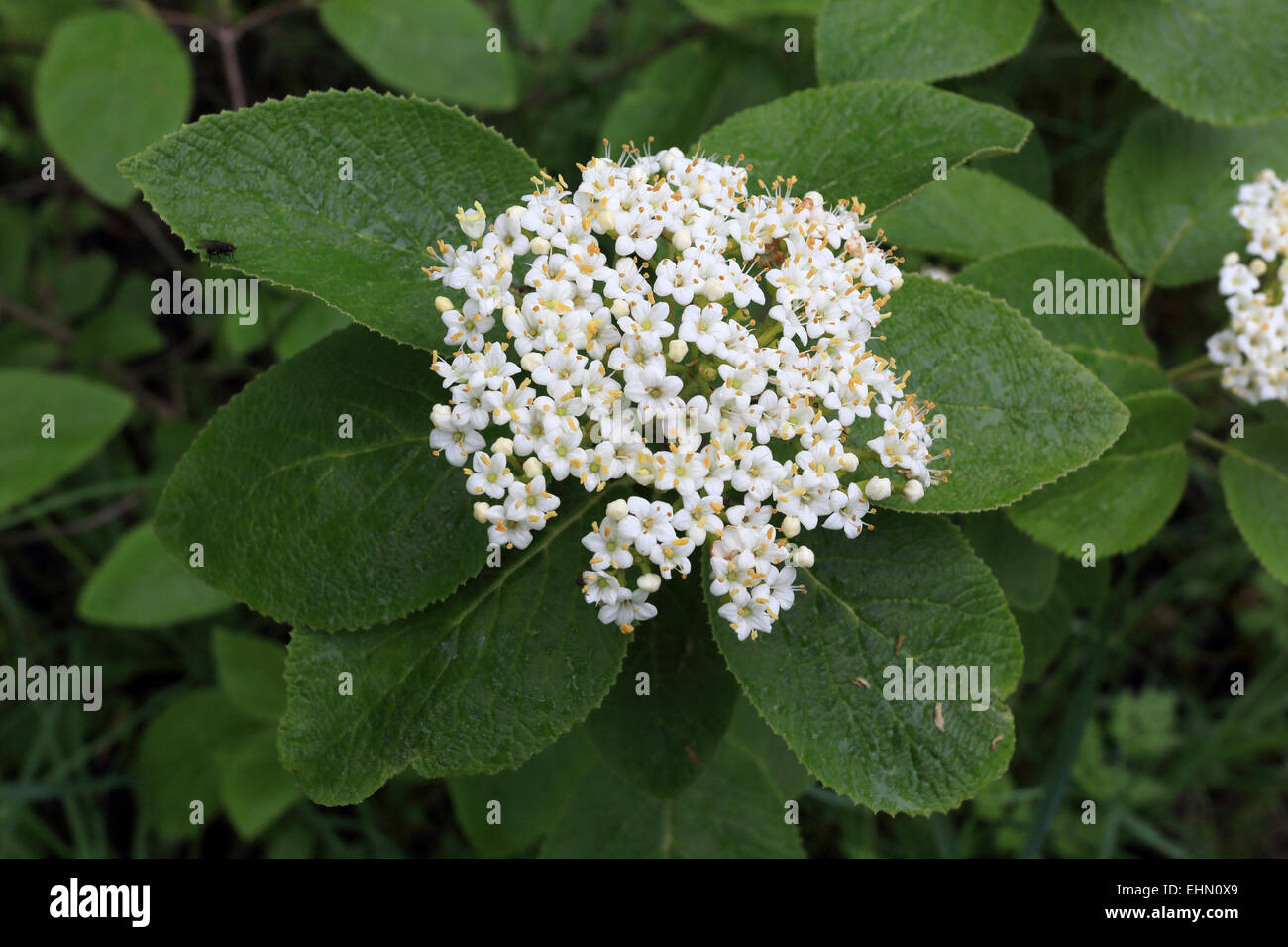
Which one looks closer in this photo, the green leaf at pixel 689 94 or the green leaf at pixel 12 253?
the green leaf at pixel 689 94

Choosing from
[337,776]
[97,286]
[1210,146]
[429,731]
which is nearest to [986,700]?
[429,731]

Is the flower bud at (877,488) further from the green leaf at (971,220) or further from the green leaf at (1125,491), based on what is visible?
the green leaf at (971,220)

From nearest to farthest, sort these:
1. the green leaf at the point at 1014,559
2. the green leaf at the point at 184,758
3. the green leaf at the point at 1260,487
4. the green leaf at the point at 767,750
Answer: the green leaf at the point at 1260,487, the green leaf at the point at 1014,559, the green leaf at the point at 767,750, the green leaf at the point at 184,758

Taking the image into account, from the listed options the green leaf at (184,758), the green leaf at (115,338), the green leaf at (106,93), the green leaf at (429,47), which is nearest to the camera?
the green leaf at (106,93)

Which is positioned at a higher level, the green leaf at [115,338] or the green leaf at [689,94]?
the green leaf at [689,94]

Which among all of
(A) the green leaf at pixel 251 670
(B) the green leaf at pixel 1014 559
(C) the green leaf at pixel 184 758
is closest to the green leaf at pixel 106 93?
(A) the green leaf at pixel 251 670

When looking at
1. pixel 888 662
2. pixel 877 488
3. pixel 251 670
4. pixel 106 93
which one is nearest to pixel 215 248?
pixel 877 488
